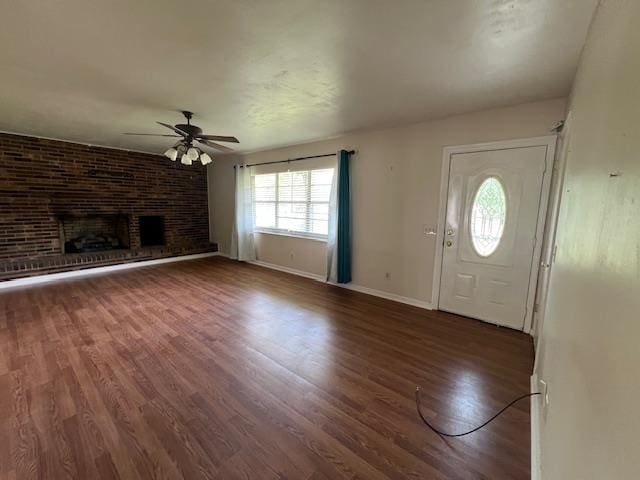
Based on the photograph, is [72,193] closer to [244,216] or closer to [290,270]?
[244,216]

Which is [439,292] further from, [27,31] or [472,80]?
[27,31]

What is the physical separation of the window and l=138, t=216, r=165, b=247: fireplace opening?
7.47 feet

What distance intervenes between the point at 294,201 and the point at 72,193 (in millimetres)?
3974

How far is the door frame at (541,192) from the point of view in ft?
8.79

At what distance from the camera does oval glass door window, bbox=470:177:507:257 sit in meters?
2.97

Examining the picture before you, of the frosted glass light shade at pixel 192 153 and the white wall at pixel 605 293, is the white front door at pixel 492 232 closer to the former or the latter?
the white wall at pixel 605 293

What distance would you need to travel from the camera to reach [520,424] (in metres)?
1.73

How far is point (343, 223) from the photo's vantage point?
4230mm

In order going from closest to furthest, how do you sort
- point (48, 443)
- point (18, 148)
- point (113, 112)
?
1. point (48, 443)
2. point (113, 112)
3. point (18, 148)

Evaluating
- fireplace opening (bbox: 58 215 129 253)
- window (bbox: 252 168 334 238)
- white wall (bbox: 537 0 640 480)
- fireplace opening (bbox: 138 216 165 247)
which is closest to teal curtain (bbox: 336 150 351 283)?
window (bbox: 252 168 334 238)

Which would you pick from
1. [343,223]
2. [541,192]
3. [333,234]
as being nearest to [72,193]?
[333,234]

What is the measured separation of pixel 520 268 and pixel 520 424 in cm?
168

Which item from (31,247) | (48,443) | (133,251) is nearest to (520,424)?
(48,443)

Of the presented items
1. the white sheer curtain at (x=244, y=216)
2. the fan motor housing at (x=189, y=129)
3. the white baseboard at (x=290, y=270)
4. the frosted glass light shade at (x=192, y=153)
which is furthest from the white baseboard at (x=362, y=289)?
the fan motor housing at (x=189, y=129)
